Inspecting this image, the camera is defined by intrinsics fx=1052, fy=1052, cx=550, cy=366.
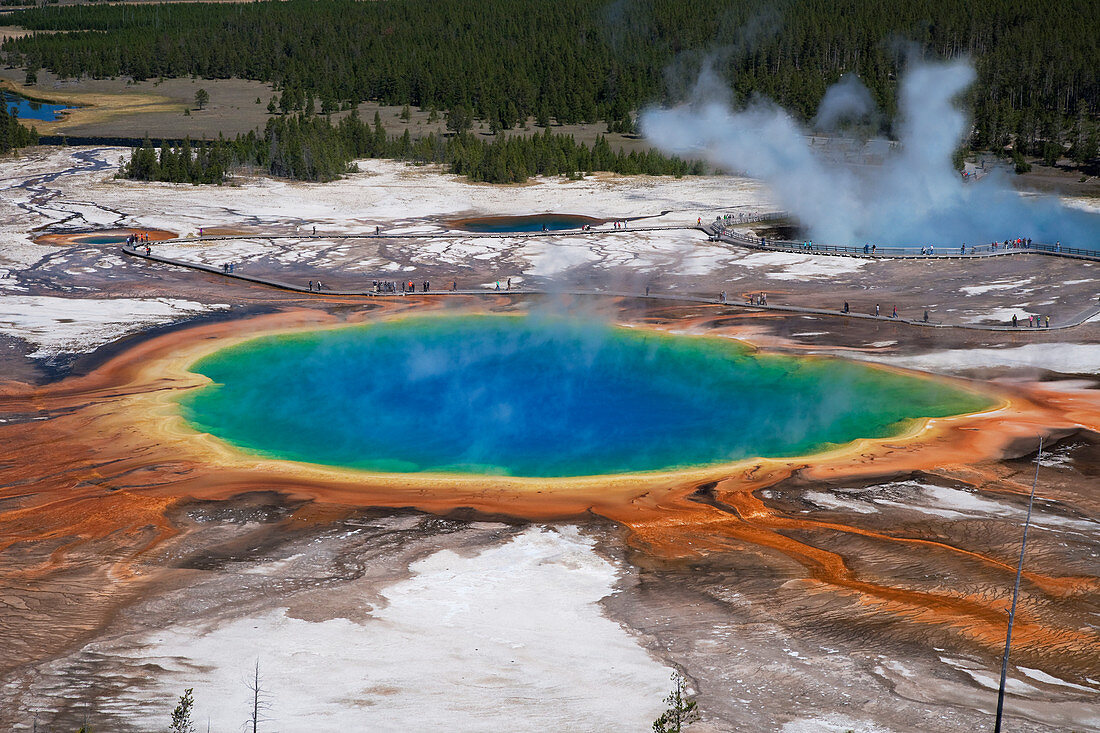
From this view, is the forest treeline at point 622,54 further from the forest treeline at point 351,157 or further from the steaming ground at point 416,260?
the steaming ground at point 416,260

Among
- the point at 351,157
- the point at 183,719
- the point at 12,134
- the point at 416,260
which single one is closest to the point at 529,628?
the point at 183,719

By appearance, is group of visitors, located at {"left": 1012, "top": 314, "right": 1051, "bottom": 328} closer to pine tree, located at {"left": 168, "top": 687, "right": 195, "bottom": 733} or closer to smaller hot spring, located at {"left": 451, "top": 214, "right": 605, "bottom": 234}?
smaller hot spring, located at {"left": 451, "top": 214, "right": 605, "bottom": 234}

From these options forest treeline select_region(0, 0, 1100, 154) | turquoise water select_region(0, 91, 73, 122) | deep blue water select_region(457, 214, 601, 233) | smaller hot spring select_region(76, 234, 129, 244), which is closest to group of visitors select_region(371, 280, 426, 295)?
deep blue water select_region(457, 214, 601, 233)

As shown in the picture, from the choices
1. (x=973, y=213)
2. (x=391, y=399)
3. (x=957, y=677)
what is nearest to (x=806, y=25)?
(x=973, y=213)

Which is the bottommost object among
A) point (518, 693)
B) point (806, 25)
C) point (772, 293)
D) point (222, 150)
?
point (518, 693)

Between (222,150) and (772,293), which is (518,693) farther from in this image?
(222,150)

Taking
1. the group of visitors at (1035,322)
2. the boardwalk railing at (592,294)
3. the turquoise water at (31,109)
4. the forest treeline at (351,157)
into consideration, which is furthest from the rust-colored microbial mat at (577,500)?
the turquoise water at (31,109)
